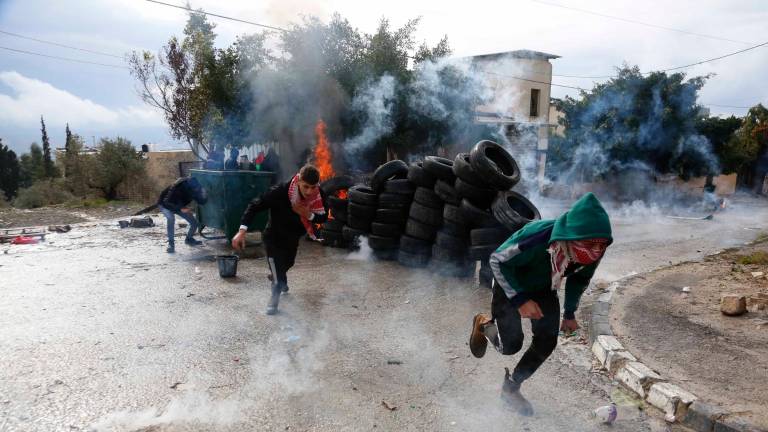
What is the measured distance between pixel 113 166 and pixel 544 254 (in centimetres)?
2315

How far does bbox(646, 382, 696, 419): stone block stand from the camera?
342cm

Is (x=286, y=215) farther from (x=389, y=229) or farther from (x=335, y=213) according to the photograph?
(x=335, y=213)

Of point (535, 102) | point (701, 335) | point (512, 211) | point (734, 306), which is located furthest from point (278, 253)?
point (535, 102)

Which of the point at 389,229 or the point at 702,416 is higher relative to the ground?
the point at 389,229

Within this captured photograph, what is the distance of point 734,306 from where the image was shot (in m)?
5.24

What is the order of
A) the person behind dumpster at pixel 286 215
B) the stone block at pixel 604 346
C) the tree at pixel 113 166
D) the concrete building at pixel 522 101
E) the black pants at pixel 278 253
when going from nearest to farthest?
the stone block at pixel 604 346 → the person behind dumpster at pixel 286 215 → the black pants at pixel 278 253 → the tree at pixel 113 166 → the concrete building at pixel 522 101

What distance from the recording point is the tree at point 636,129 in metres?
19.3

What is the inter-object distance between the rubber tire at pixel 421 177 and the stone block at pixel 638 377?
4.43 metres

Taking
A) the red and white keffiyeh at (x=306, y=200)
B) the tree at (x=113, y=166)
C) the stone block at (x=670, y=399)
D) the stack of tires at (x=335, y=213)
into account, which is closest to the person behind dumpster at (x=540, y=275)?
the stone block at (x=670, y=399)

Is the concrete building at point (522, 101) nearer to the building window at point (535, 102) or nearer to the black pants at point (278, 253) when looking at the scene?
the building window at point (535, 102)

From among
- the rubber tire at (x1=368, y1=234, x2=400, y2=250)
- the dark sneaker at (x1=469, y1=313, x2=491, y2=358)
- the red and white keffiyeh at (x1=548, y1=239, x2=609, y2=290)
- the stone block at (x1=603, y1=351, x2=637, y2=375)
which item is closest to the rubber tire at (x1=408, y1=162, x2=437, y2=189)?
the rubber tire at (x1=368, y1=234, x2=400, y2=250)

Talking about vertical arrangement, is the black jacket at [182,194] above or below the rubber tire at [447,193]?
below

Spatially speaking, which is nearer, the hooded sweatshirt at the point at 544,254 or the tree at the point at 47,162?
the hooded sweatshirt at the point at 544,254

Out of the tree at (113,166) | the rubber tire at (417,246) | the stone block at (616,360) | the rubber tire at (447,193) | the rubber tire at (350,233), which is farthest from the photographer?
the tree at (113,166)
